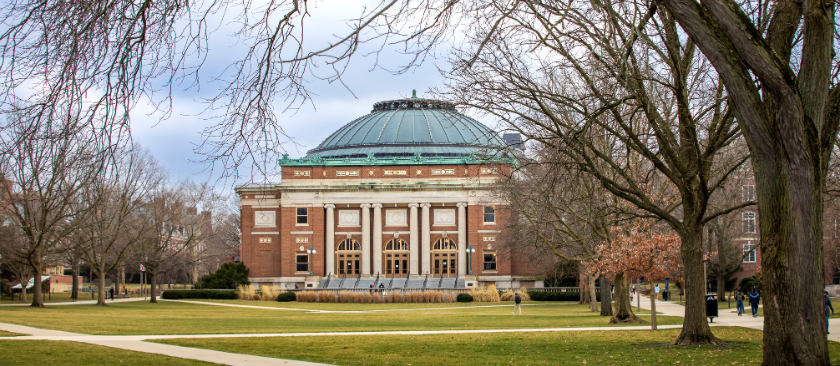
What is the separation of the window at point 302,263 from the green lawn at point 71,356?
174 ft

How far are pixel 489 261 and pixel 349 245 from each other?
41.7ft

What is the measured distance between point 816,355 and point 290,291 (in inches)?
2004

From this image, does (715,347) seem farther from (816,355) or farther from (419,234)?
(419,234)

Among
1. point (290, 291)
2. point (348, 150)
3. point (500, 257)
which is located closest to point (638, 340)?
point (290, 291)

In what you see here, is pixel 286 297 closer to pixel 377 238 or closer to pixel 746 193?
pixel 377 238

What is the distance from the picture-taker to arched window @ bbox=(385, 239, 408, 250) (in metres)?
71.7

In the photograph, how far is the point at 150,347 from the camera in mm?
18234

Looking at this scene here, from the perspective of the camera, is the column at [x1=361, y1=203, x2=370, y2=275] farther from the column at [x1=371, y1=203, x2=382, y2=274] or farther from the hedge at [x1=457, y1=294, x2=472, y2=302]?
the hedge at [x1=457, y1=294, x2=472, y2=302]

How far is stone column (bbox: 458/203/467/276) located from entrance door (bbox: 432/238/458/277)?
3.16 ft

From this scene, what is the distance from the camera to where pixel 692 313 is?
18.6 meters

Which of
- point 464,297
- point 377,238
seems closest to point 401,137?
point 377,238

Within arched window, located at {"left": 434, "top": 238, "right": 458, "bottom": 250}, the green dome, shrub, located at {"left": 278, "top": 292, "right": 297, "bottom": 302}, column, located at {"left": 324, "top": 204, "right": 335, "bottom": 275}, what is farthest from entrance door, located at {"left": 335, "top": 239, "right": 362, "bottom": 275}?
shrub, located at {"left": 278, "top": 292, "right": 297, "bottom": 302}

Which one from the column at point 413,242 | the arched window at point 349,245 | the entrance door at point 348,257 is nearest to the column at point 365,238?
the entrance door at point 348,257

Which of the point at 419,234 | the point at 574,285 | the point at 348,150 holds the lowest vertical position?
the point at 574,285
